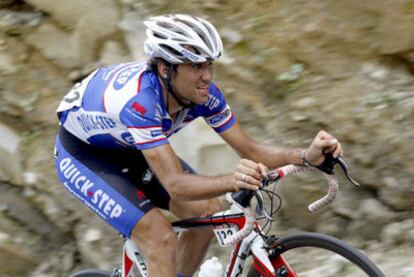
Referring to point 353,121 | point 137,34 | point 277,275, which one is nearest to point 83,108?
point 277,275

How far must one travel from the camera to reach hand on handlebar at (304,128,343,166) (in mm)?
3628

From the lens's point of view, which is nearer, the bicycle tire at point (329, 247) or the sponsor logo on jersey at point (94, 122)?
the bicycle tire at point (329, 247)

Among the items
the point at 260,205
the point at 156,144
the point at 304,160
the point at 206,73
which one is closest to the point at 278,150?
the point at 304,160

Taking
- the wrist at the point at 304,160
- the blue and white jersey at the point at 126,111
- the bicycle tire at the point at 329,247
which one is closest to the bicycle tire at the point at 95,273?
the blue and white jersey at the point at 126,111

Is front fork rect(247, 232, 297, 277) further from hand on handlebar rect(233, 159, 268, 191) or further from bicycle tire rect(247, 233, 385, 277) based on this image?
hand on handlebar rect(233, 159, 268, 191)

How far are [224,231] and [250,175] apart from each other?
0.74 meters

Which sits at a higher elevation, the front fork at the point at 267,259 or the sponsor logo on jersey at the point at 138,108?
the sponsor logo on jersey at the point at 138,108

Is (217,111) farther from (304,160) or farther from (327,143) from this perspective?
(327,143)

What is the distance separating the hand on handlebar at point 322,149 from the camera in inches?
143

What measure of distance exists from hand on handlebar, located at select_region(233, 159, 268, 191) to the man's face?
732mm

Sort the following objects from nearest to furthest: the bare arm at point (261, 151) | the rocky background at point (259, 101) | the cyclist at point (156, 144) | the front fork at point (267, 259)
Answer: the cyclist at point (156, 144) < the front fork at point (267, 259) < the bare arm at point (261, 151) < the rocky background at point (259, 101)

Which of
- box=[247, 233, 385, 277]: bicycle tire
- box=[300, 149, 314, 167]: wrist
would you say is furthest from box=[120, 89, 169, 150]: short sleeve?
box=[247, 233, 385, 277]: bicycle tire

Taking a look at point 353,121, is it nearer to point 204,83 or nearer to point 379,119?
point 379,119

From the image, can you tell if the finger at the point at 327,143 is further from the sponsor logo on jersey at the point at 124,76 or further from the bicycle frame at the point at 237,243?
the sponsor logo on jersey at the point at 124,76
